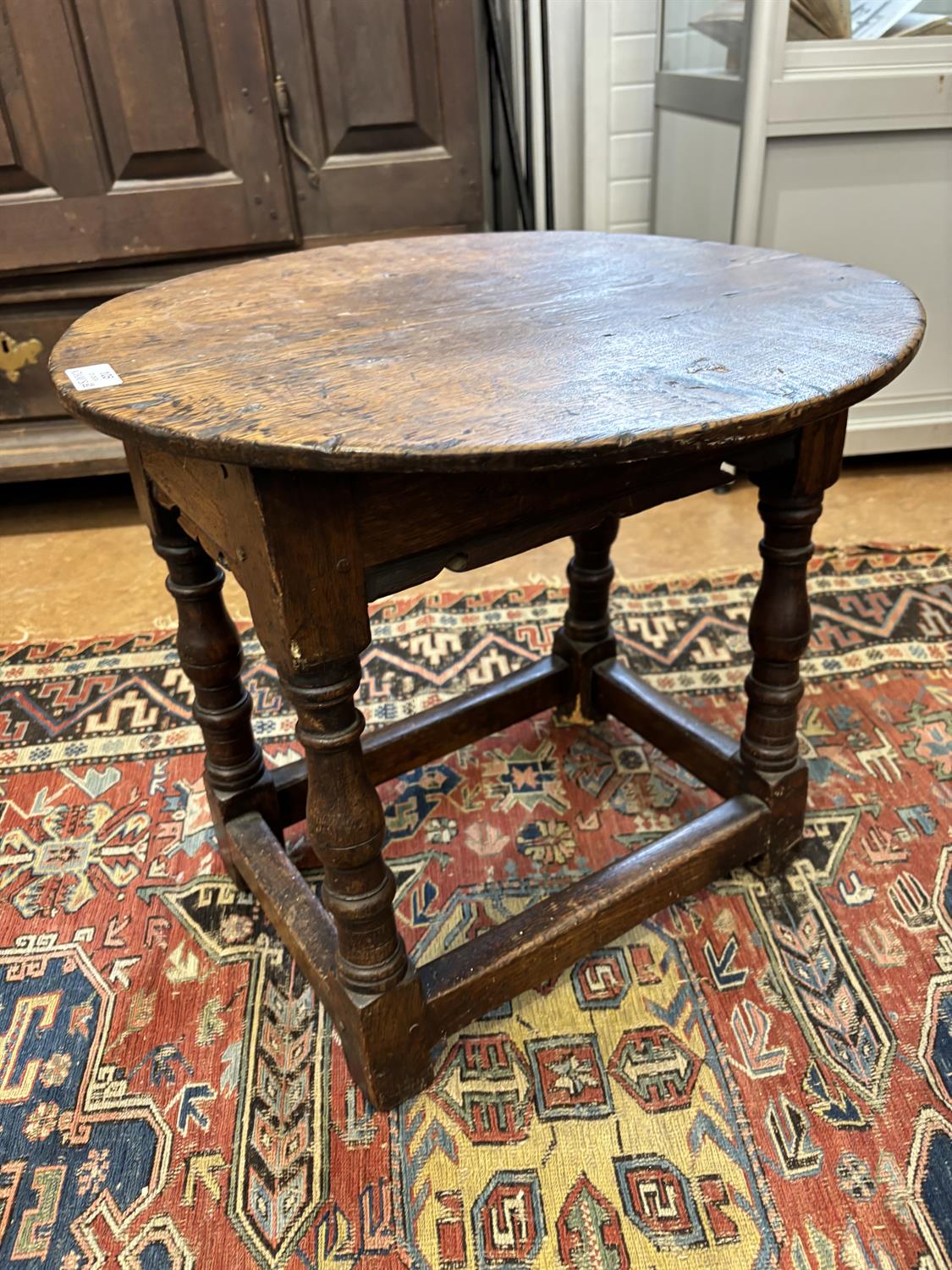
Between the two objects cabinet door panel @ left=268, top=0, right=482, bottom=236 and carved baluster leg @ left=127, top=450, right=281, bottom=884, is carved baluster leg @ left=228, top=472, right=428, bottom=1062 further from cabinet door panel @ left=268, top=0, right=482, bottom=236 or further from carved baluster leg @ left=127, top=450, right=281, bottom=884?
cabinet door panel @ left=268, top=0, right=482, bottom=236

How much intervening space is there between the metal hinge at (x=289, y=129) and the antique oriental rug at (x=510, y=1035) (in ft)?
4.57

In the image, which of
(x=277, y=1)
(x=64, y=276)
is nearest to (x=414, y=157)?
(x=277, y=1)

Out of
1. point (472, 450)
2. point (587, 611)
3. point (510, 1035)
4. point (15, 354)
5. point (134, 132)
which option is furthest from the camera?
point (15, 354)

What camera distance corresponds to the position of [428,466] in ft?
2.54

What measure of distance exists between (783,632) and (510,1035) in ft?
2.17

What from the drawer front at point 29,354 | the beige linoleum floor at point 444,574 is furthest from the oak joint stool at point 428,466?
the drawer front at point 29,354

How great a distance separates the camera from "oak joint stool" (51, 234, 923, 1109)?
2.74 feet

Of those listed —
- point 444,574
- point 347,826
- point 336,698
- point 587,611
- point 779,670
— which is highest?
point 336,698

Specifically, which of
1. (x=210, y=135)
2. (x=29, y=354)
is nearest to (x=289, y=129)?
(x=210, y=135)

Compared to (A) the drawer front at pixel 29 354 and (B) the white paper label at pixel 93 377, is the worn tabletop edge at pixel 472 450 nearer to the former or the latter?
(B) the white paper label at pixel 93 377

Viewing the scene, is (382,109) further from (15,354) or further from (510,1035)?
(510,1035)

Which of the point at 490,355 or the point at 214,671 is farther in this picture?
the point at 214,671

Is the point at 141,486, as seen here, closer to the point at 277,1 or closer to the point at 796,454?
the point at 796,454

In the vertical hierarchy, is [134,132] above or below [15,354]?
above
